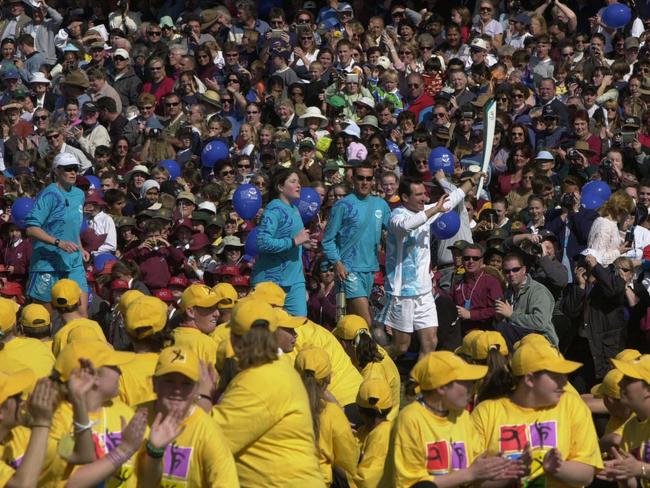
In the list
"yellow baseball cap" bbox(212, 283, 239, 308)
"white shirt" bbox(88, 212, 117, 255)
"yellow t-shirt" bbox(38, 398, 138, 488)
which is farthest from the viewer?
"white shirt" bbox(88, 212, 117, 255)

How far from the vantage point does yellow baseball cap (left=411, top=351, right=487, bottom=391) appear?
715cm

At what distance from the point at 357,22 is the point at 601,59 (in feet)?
13.8

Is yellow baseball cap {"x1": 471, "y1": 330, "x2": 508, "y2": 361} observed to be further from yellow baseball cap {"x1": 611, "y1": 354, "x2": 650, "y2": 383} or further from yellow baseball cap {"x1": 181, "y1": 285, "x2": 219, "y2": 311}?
yellow baseball cap {"x1": 181, "y1": 285, "x2": 219, "y2": 311}

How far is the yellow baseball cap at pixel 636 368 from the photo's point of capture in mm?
7871

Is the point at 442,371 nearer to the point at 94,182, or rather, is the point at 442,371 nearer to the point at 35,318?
the point at 35,318

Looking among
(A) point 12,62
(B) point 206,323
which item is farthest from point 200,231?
(A) point 12,62

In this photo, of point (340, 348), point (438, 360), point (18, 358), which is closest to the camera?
point (438, 360)

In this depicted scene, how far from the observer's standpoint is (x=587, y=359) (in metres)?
11.9

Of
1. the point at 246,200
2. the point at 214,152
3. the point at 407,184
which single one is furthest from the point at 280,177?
the point at 214,152

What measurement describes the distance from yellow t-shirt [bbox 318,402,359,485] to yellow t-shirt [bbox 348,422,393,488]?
65 millimetres

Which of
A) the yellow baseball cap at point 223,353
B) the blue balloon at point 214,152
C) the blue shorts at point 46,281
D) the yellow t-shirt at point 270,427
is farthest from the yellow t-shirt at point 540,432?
the blue balloon at point 214,152

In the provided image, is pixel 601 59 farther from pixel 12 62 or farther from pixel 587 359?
pixel 12 62

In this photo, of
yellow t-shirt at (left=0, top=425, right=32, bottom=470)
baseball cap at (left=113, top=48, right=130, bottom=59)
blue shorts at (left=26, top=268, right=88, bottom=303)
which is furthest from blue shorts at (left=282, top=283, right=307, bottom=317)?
baseball cap at (left=113, top=48, right=130, bottom=59)

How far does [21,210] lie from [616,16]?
817 centimetres
